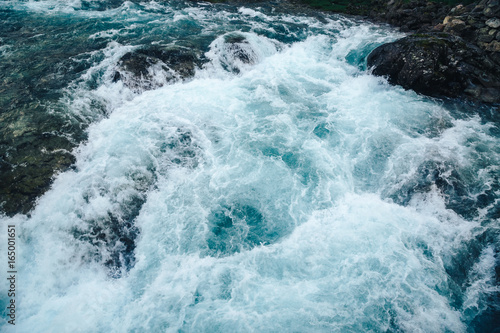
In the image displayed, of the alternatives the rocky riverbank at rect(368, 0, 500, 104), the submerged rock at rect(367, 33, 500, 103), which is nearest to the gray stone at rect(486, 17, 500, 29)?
the rocky riverbank at rect(368, 0, 500, 104)

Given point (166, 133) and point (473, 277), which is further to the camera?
point (166, 133)

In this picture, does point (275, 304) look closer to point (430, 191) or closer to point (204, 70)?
point (430, 191)

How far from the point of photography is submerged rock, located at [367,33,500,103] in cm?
1163

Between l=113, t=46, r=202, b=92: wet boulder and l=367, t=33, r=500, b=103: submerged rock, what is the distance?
1020 centimetres

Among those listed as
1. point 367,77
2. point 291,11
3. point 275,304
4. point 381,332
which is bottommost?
point 275,304

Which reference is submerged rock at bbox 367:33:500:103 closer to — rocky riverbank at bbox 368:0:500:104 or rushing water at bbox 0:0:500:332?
rocky riverbank at bbox 368:0:500:104

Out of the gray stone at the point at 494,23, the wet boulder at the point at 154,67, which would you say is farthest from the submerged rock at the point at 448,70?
the wet boulder at the point at 154,67

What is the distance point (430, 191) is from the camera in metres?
8.05

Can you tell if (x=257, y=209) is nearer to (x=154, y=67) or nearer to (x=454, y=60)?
(x=154, y=67)

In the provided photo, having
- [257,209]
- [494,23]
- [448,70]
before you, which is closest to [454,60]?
[448,70]

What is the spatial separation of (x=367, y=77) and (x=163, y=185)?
11.3m

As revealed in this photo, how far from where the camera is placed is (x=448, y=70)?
11680mm

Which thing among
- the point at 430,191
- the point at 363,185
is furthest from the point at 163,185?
the point at 430,191

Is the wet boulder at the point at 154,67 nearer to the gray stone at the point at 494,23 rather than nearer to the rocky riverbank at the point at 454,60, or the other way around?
the rocky riverbank at the point at 454,60
